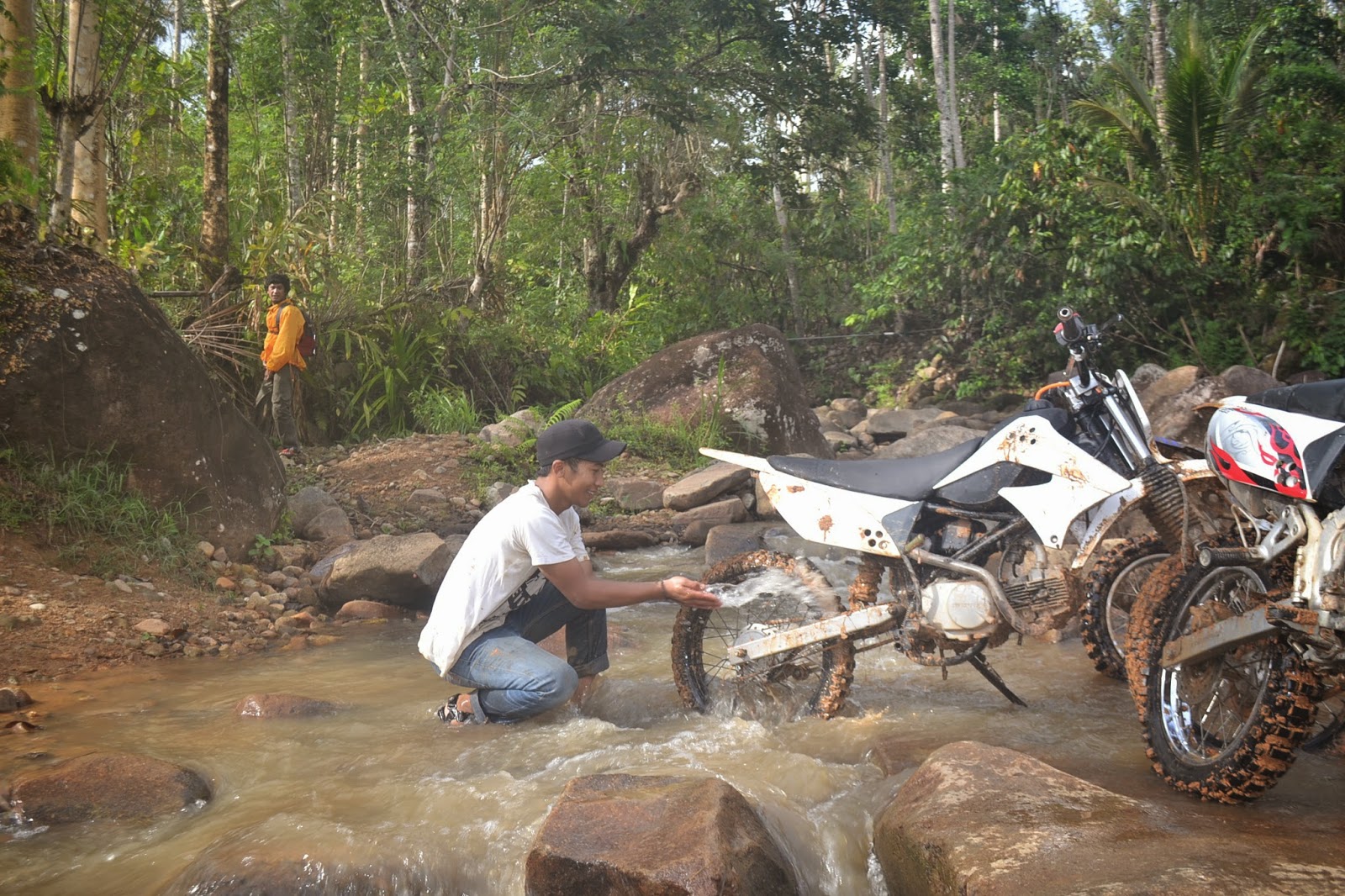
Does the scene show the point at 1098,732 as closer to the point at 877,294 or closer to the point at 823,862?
the point at 823,862

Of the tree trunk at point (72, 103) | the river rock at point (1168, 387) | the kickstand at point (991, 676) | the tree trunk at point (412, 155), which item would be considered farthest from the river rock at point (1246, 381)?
the tree trunk at point (72, 103)

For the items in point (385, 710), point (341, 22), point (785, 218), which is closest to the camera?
point (385, 710)

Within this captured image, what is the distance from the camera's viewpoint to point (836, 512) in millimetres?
4527

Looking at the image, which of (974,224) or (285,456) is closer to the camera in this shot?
(285,456)

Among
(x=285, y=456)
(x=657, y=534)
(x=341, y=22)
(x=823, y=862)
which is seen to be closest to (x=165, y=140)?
(x=341, y=22)

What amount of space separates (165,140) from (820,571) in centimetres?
1114

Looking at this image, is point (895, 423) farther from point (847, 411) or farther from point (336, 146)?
point (336, 146)

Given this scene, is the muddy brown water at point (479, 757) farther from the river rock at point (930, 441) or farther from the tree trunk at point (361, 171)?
the tree trunk at point (361, 171)

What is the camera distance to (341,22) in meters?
13.4

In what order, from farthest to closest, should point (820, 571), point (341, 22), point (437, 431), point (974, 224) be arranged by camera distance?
point (974, 224) → point (341, 22) → point (437, 431) → point (820, 571)

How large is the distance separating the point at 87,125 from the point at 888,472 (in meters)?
6.64

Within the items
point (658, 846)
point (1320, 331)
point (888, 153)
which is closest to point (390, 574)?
point (658, 846)

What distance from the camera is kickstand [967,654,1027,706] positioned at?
449 centimetres

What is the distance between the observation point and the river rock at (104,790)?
147 inches
